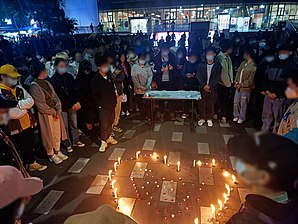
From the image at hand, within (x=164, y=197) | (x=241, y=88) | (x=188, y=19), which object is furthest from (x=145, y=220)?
(x=188, y=19)

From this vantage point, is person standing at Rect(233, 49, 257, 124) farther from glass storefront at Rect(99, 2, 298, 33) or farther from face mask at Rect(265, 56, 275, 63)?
glass storefront at Rect(99, 2, 298, 33)

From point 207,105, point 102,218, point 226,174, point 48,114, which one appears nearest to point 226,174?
point 226,174

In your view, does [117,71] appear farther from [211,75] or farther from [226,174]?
[226,174]

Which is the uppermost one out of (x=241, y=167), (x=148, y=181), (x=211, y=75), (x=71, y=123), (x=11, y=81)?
(x=241, y=167)

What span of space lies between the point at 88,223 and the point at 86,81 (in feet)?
14.0

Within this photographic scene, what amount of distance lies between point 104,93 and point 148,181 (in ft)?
6.62

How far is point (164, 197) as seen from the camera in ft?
12.3

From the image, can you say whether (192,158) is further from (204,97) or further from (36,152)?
(36,152)

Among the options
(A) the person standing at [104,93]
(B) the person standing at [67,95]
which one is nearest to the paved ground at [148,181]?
(B) the person standing at [67,95]

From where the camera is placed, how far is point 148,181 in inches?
164

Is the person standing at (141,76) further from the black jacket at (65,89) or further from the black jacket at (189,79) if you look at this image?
the black jacket at (65,89)

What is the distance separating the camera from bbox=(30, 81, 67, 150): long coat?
4.25 m

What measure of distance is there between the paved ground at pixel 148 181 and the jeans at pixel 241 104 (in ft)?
3.03

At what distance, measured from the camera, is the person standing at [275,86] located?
5.08 m
